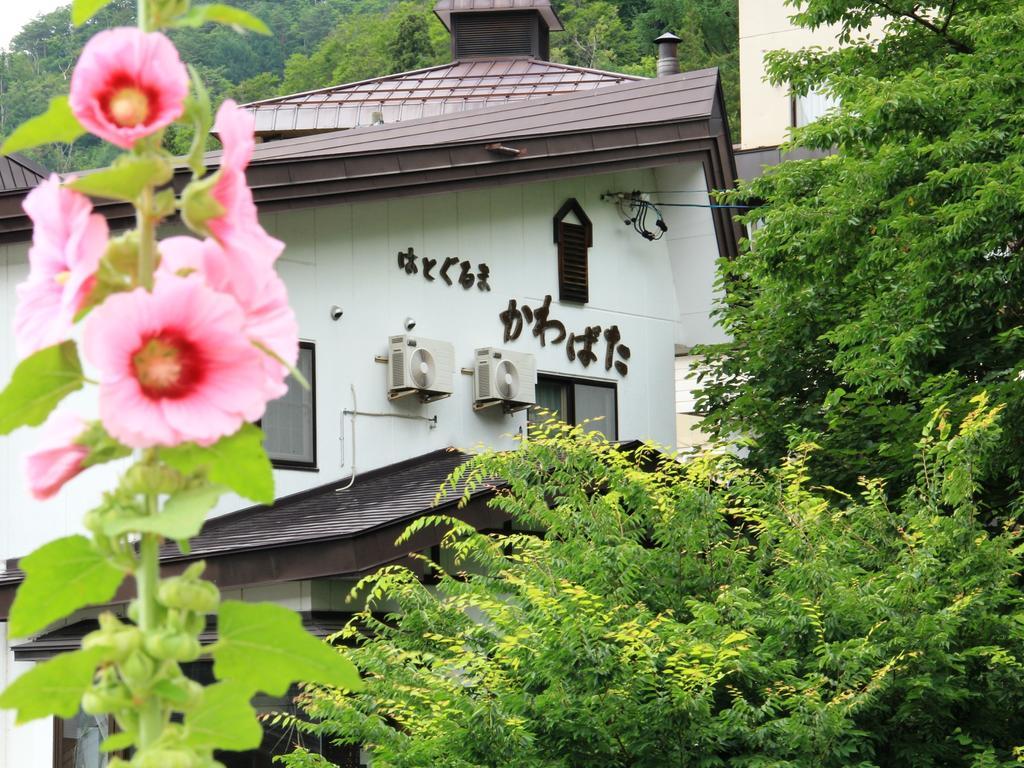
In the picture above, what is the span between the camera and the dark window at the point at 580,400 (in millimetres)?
16156

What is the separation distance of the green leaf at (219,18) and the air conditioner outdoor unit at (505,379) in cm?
1292

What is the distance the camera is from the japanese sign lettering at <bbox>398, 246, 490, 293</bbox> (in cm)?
1494

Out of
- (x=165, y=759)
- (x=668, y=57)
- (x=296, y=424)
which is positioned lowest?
(x=165, y=759)

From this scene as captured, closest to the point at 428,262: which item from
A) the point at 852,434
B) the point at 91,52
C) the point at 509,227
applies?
the point at 509,227

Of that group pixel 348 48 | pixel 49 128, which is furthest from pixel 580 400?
pixel 348 48

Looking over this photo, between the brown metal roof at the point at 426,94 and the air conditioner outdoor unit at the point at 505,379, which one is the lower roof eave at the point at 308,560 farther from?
the brown metal roof at the point at 426,94

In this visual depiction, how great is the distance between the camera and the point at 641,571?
9.63m

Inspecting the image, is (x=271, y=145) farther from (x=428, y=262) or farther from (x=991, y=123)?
(x=991, y=123)

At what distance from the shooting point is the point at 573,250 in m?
16.5

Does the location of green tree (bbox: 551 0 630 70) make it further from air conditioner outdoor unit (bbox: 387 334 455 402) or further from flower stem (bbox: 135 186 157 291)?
flower stem (bbox: 135 186 157 291)

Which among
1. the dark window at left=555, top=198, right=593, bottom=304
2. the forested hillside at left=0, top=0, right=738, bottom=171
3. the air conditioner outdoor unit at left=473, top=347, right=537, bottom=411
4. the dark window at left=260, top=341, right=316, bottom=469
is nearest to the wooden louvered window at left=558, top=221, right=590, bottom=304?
the dark window at left=555, top=198, right=593, bottom=304

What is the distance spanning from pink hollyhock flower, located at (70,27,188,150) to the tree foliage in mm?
6278

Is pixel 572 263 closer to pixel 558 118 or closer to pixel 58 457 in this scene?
pixel 558 118

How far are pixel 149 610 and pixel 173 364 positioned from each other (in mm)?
301
